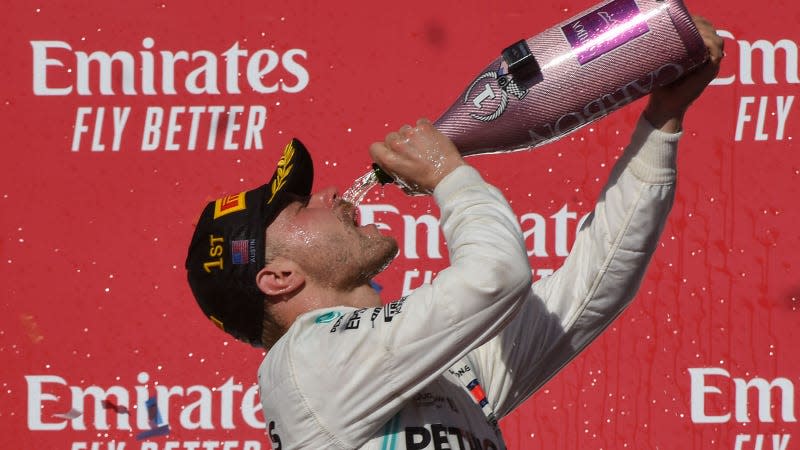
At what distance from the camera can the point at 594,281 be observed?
1.77m

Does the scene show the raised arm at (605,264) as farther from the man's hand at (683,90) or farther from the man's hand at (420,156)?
the man's hand at (420,156)

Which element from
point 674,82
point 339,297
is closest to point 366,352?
point 339,297

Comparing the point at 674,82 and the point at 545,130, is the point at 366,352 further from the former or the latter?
the point at 674,82

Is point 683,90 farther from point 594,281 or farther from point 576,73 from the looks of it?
point 594,281

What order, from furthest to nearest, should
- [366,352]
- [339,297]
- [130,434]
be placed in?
[130,434] → [339,297] → [366,352]

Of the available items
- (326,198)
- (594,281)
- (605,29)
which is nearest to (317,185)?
(326,198)

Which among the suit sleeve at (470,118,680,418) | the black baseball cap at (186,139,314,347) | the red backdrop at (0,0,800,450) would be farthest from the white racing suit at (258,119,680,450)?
the red backdrop at (0,0,800,450)

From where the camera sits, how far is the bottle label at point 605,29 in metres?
1.62

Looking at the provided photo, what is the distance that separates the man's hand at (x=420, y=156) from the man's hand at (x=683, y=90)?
30cm

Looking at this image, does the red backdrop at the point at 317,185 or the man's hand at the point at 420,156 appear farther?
the red backdrop at the point at 317,185

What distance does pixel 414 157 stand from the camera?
5.32 feet

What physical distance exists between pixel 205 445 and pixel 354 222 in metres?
0.91

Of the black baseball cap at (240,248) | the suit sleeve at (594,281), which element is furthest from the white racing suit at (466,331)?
the black baseball cap at (240,248)

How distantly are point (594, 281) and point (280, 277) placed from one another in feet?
1.55
